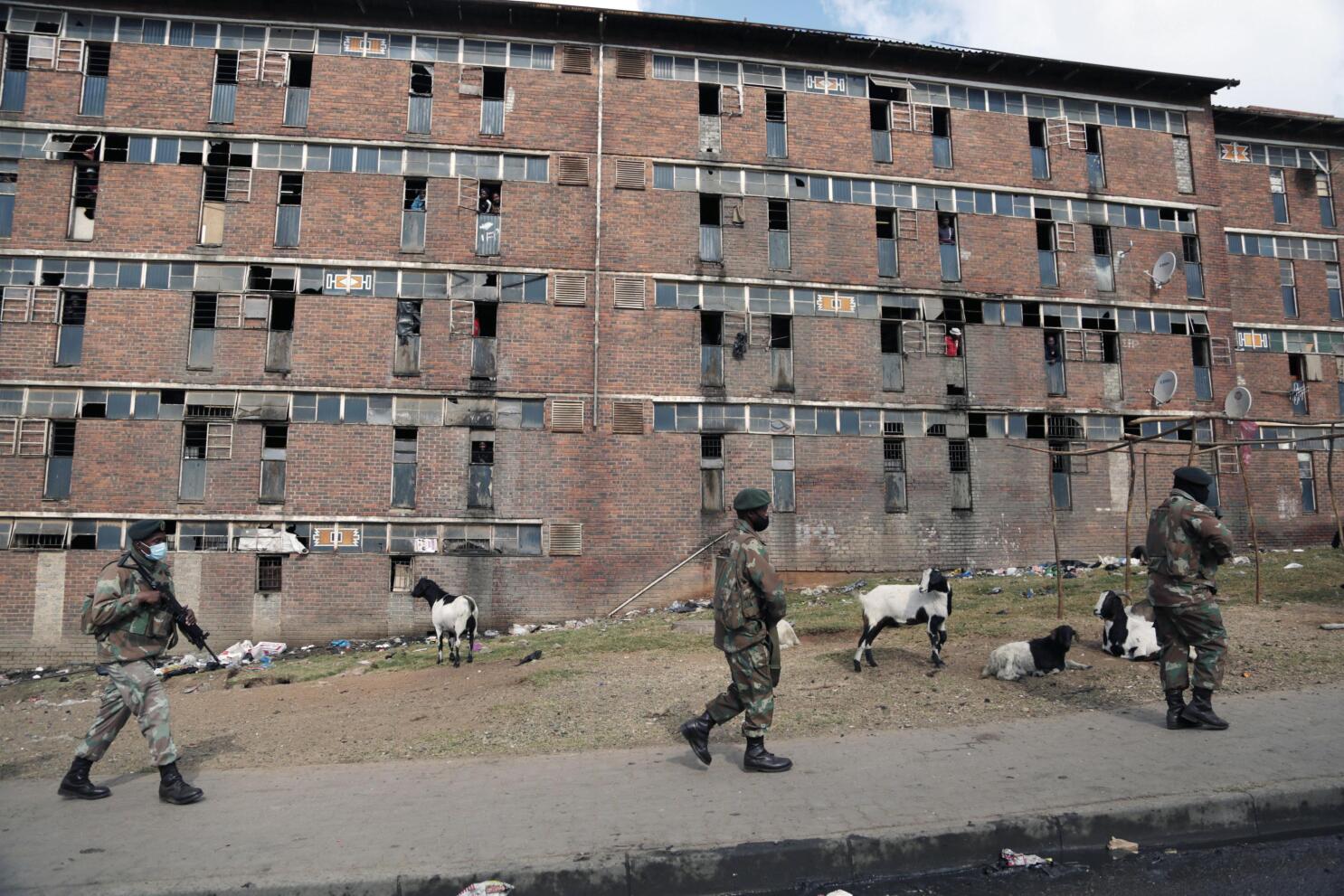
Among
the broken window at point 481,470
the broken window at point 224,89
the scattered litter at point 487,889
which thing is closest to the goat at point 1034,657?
the scattered litter at point 487,889

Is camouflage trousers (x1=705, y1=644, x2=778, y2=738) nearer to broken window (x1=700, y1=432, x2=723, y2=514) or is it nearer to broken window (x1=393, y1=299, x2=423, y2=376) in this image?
broken window (x1=700, y1=432, x2=723, y2=514)

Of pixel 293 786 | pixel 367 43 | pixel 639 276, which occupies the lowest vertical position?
pixel 293 786

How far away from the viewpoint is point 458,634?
522 inches

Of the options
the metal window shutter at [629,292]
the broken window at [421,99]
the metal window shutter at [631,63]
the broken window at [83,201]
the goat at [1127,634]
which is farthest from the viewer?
the metal window shutter at [631,63]

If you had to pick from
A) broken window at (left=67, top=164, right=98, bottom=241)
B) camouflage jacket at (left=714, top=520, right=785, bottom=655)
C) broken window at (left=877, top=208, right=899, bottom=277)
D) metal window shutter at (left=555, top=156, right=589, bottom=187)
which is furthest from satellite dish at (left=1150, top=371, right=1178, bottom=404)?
broken window at (left=67, top=164, right=98, bottom=241)

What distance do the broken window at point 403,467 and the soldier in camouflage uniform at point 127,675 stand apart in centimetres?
1272

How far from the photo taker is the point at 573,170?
790 inches

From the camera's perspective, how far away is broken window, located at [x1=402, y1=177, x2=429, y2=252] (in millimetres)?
19578

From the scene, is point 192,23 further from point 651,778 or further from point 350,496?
point 651,778

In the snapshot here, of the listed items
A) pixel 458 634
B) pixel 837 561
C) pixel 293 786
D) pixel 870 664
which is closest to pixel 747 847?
pixel 293 786

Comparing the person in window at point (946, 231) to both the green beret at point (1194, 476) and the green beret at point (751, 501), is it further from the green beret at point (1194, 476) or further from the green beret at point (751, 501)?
the green beret at point (751, 501)

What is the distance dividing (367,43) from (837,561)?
17.7 meters

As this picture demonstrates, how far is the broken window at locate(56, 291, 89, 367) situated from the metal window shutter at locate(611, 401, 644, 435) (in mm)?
12488

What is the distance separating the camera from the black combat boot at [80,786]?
6.03 m
